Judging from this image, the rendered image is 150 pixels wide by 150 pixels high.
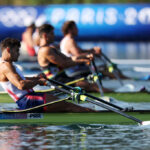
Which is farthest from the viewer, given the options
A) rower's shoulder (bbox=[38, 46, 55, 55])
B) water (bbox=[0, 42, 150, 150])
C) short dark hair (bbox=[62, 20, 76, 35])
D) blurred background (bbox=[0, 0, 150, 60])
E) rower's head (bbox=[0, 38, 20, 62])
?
blurred background (bbox=[0, 0, 150, 60])

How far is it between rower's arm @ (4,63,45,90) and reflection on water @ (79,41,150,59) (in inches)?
503

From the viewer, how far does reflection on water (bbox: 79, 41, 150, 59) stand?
2131 cm

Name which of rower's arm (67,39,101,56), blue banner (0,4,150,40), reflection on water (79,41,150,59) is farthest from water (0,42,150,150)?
blue banner (0,4,150,40)

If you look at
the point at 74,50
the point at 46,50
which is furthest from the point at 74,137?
the point at 74,50

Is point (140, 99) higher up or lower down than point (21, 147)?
higher up

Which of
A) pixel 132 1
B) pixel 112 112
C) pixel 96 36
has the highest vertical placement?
pixel 132 1

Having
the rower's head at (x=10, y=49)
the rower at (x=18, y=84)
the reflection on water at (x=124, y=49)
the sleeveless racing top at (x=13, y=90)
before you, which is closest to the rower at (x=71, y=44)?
the rower at (x=18, y=84)

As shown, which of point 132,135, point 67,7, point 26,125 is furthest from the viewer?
point 67,7

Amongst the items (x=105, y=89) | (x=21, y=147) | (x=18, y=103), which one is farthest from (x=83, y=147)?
(x=105, y=89)

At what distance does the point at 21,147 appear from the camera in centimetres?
667

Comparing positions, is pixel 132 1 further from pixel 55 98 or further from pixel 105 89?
pixel 55 98

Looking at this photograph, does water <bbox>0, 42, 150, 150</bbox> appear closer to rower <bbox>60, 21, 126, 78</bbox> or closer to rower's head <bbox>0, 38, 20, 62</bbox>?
rower's head <bbox>0, 38, 20, 62</bbox>

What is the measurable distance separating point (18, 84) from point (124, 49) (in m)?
16.3

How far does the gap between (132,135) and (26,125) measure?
1556 millimetres
